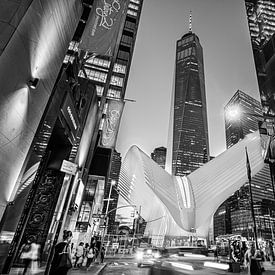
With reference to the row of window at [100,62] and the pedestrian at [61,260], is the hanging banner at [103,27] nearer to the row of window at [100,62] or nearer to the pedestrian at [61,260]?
the pedestrian at [61,260]

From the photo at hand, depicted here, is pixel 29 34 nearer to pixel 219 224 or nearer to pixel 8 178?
pixel 8 178

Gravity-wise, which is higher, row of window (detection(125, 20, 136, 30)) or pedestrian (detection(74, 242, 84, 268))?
row of window (detection(125, 20, 136, 30))

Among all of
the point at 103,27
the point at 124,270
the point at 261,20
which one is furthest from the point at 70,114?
the point at 261,20

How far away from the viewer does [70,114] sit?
44.3 feet

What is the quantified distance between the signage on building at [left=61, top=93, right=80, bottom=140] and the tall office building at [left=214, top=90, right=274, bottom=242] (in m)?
73.0

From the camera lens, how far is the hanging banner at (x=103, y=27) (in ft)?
29.9

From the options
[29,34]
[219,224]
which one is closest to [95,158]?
[29,34]

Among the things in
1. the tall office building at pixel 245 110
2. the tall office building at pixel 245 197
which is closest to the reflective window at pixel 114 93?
the tall office building at pixel 245 197

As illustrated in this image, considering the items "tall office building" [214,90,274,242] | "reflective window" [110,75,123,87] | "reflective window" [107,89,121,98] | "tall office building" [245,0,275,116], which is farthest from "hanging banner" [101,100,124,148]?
"tall office building" [214,90,274,242]

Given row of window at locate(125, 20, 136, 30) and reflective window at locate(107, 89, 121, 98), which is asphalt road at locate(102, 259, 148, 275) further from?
row of window at locate(125, 20, 136, 30)

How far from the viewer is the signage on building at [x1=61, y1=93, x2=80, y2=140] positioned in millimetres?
12404

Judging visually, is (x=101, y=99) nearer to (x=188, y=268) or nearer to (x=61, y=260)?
(x=188, y=268)

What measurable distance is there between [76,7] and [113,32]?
431 centimetres

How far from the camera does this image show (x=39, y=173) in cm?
1209
